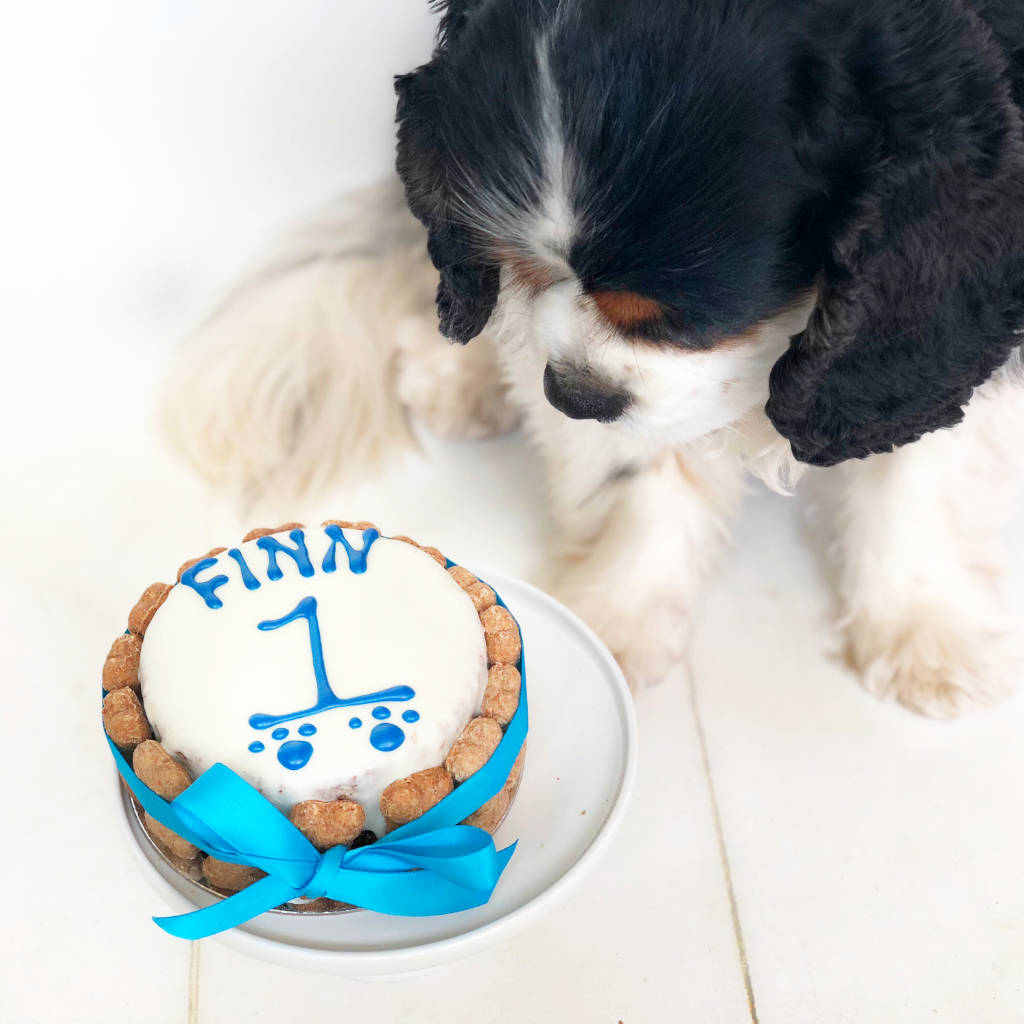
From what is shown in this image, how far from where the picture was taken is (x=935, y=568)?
4.65 ft

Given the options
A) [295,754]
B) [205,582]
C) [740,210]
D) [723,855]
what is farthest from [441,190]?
[723,855]

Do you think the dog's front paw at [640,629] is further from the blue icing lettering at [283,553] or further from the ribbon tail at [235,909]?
the ribbon tail at [235,909]

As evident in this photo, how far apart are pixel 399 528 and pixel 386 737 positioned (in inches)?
27.5

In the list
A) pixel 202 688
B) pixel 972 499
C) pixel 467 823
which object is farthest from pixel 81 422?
pixel 972 499

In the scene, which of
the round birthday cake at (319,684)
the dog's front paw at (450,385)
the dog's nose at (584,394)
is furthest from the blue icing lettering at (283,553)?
the dog's front paw at (450,385)

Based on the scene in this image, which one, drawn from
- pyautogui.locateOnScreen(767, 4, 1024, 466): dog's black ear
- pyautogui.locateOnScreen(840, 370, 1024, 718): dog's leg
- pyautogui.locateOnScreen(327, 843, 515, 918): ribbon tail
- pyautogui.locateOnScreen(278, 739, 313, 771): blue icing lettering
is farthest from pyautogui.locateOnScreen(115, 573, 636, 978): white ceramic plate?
pyautogui.locateOnScreen(840, 370, 1024, 718): dog's leg

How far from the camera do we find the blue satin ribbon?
2.81 ft

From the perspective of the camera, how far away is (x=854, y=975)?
1.13 meters

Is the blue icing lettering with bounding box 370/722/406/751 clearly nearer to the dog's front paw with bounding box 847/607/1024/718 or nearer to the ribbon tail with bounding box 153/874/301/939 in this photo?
the ribbon tail with bounding box 153/874/301/939

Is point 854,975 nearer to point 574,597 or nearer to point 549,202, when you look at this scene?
point 574,597

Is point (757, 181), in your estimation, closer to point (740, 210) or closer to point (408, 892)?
point (740, 210)

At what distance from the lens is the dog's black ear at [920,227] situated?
2.87 feet

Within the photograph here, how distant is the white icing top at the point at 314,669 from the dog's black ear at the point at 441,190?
0.26 meters

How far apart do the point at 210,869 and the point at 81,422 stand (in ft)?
3.44
